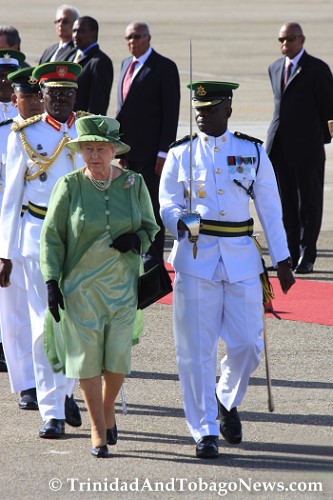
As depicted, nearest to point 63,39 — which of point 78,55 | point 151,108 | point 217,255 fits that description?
point 78,55

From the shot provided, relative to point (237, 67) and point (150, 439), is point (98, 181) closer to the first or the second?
point (150, 439)

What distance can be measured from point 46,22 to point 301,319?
26820 mm

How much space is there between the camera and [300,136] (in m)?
11.8

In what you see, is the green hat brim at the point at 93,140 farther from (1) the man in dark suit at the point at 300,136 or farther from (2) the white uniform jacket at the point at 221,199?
(1) the man in dark suit at the point at 300,136

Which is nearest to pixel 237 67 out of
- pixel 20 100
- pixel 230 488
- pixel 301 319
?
pixel 301 319

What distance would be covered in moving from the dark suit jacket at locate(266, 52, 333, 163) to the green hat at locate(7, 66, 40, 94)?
4.33m

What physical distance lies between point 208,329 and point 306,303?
3539 millimetres

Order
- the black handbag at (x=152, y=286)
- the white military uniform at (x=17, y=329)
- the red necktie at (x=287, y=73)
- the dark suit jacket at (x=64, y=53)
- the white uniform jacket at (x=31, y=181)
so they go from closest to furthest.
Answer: the black handbag at (x=152, y=286)
the white uniform jacket at (x=31, y=181)
the white military uniform at (x=17, y=329)
the red necktie at (x=287, y=73)
the dark suit jacket at (x=64, y=53)

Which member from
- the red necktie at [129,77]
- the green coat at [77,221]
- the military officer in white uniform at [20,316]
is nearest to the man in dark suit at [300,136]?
the red necktie at [129,77]

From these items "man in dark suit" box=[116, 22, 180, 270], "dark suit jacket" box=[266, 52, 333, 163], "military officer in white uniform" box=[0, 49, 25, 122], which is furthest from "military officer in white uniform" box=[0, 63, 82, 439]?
"dark suit jacket" box=[266, 52, 333, 163]

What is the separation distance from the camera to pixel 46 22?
35.6 meters

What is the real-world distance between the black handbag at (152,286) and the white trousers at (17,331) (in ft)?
3.76

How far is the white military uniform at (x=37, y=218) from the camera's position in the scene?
712 cm

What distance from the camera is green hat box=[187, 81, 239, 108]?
6.86 metres
